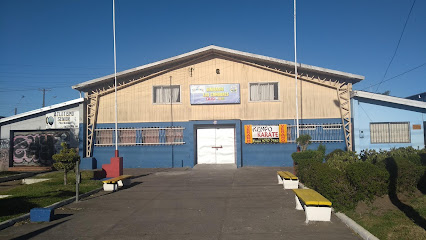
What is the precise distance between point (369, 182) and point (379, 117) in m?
14.9

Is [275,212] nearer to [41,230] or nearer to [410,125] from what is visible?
[41,230]

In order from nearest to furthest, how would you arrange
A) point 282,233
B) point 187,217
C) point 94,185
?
point 282,233
point 187,217
point 94,185

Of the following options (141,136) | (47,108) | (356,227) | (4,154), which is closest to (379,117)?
(141,136)

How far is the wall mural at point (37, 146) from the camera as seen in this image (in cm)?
2444

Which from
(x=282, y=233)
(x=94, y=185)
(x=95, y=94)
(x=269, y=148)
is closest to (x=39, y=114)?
(x=95, y=94)

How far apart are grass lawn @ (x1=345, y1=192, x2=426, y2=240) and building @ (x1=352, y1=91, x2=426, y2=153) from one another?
1335cm

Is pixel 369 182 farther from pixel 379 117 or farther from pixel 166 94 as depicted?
pixel 166 94

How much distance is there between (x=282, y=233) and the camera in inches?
278

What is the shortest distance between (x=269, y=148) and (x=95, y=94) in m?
12.5

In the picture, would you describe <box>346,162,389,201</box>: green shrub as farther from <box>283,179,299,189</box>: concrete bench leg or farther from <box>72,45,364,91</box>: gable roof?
<box>72,45,364,91</box>: gable roof

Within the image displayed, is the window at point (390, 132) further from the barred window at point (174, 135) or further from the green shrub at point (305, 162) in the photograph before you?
the barred window at point (174, 135)

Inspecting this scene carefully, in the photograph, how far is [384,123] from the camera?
72.4ft

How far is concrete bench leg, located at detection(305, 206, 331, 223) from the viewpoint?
7.74m

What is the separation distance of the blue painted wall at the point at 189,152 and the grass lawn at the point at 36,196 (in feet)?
25.4
